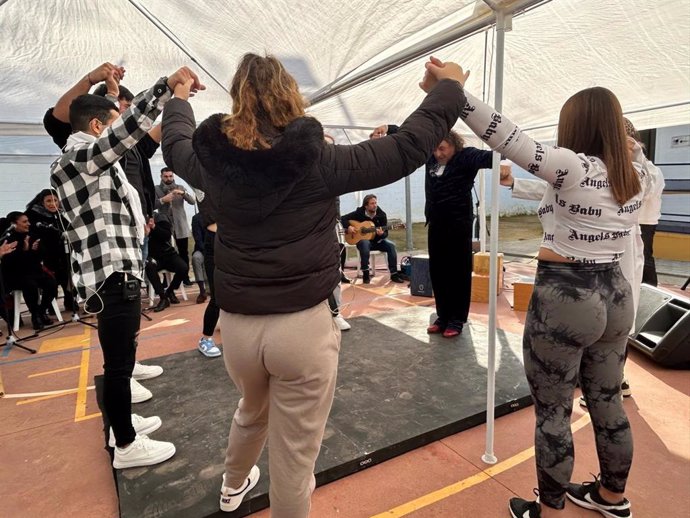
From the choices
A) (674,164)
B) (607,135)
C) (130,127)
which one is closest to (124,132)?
(130,127)

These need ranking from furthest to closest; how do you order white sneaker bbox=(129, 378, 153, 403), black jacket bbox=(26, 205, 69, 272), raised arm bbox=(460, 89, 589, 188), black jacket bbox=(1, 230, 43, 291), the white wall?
the white wall < black jacket bbox=(26, 205, 69, 272) < black jacket bbox=(1, 230, 43, 291) < white sneaker bbox=(129, 378, 153, 403) < raised arm bbox=(460, 89, 589, 188)

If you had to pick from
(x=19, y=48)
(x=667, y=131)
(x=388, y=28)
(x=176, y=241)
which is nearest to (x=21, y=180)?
(x=176, y=241)

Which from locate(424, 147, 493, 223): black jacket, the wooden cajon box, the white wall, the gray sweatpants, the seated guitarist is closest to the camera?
the gray sweatpants

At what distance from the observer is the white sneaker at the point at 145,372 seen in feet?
9.57

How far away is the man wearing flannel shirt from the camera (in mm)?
1617

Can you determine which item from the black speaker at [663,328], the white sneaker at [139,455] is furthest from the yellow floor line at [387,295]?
the white sneaker at [139,455]

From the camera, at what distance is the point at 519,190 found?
1.79 meters

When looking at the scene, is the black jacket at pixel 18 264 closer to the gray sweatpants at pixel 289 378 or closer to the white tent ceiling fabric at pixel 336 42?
the white tent ceiling fabric at pixel 336 42

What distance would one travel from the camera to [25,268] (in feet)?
16.2

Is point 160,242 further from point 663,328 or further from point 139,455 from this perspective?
point 663,328

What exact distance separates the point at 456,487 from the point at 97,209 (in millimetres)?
2074

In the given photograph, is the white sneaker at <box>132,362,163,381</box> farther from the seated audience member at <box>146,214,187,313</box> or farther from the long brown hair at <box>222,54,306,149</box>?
the seated audience member at <box>146,214,187,313</box>

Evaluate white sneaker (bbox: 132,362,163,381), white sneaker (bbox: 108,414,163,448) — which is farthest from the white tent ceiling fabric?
white sneaker (bbox: 108,414,163,448)

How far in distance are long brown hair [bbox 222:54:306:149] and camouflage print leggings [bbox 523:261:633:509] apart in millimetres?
1092
